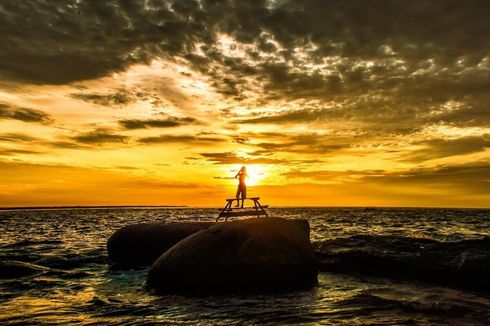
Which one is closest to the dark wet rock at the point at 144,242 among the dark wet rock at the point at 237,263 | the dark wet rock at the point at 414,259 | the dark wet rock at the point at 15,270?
the dark wet rock at the point at 15,270

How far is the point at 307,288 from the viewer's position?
9.52 metres

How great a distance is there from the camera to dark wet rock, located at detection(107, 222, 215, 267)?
14.2 metres

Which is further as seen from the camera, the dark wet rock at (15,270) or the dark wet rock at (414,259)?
the dark wet rock at (15,270)

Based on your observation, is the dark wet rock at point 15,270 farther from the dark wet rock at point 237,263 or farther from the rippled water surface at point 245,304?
the dark wet rock at point 237,263

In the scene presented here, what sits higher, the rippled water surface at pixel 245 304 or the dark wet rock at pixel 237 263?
the dark wet rock at pixel 237 263

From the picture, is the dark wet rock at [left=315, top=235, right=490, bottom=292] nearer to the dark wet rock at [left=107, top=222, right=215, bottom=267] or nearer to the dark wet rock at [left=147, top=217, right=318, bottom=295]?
the dark wet rock at [left=147, top=217, right=318, bottom=295]

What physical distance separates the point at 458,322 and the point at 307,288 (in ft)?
12.1

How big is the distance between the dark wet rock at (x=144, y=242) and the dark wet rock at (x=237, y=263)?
4251 millimetres

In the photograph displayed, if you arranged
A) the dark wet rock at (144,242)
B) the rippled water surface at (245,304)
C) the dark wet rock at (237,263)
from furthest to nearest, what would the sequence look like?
the dark wet rock at (144,242), the dark wet rock at (237,263), the rippled water surface at (245,304)

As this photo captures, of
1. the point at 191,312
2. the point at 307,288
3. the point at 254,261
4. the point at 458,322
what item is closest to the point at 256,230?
the point at 254,261

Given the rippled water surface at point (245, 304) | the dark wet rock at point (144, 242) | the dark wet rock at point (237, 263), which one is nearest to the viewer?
the rippled water surface at point (245, 304)

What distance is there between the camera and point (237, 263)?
9133 millimetres

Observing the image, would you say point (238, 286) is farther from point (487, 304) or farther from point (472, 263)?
point (472, 263)

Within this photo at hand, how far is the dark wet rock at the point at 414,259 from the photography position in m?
9.84
